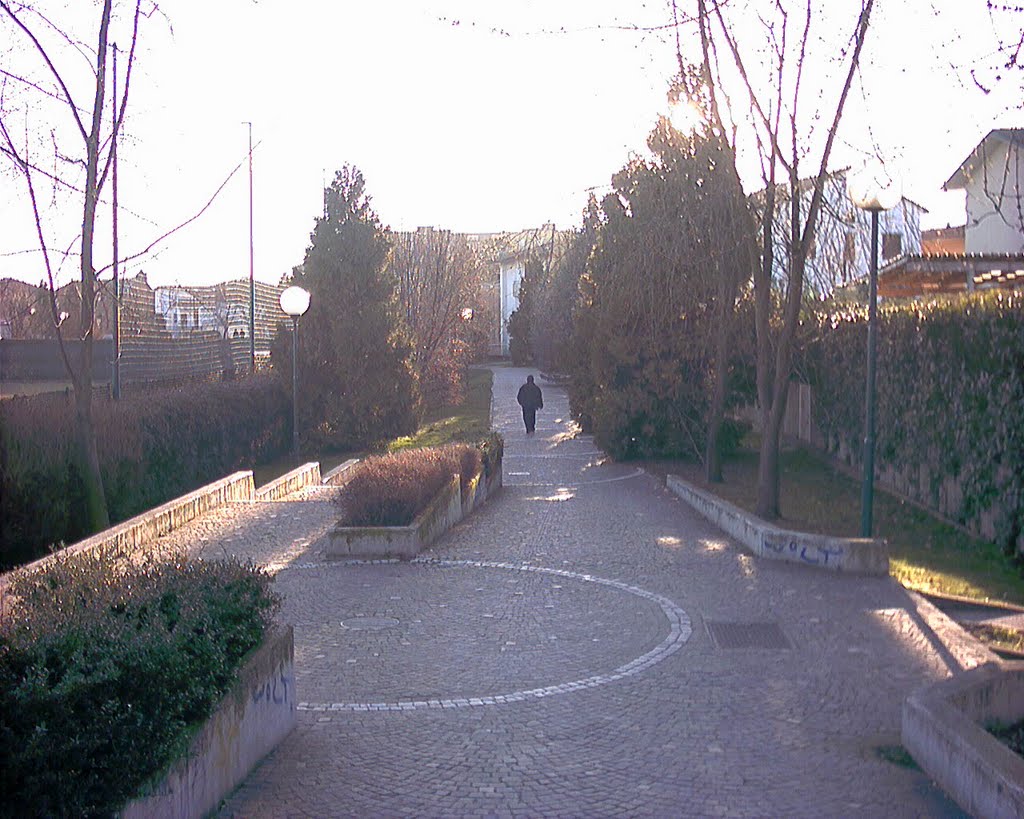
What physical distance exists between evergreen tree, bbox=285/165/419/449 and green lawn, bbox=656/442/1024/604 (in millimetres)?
9010

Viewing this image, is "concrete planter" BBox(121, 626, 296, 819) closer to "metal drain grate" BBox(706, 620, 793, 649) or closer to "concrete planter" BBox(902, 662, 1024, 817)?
"concrete planter" BBox(902, 662, 1024, 817)

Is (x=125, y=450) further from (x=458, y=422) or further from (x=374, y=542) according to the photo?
(x=458, y=422)

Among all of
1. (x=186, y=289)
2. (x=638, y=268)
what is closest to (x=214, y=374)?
(x=186, y=289)

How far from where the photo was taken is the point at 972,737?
5.41 metres

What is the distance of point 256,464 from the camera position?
2683 cm

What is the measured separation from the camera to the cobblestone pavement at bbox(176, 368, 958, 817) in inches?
223

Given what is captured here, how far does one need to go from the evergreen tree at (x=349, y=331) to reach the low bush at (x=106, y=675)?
23.1 m

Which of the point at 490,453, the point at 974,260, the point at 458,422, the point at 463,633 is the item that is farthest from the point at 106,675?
the point at 458,422

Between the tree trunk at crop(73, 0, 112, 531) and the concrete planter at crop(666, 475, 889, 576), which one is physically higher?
the tree trunk at crop(73, 0, 112, 531)

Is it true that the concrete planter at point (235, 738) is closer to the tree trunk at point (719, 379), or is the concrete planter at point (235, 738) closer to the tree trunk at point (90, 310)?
the tree trunk at point (90, 310)

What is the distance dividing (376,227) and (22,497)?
1722 cm

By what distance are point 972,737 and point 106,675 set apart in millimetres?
3904

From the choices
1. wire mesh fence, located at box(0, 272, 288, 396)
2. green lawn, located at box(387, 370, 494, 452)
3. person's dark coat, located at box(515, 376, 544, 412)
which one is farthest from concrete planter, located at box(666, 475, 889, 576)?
person's dark coat, located at box(515, 376, 544, 412)

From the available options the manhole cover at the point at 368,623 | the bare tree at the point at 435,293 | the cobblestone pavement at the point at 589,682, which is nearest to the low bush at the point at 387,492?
the cobblestone pavement at the point at 589,682
